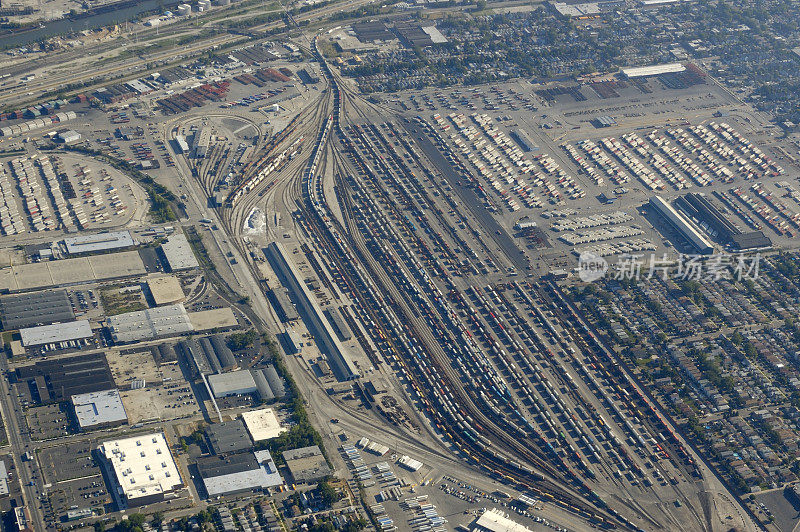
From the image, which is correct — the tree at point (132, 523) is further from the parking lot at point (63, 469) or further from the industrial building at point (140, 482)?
the parking lot at point (63, 469)

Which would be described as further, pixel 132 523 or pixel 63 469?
pixel 63 469

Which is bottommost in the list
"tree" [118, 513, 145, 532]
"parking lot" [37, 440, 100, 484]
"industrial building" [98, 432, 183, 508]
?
"tree" [118, 513, 145, 532]

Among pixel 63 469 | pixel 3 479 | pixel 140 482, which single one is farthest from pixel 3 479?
pixel 140 482

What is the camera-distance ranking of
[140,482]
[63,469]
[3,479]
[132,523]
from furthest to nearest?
[63,469]
[140,482]
[3,479]
[132,523]

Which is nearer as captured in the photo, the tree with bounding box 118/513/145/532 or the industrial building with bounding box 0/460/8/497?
the tree with bounding box 118/513/145/532

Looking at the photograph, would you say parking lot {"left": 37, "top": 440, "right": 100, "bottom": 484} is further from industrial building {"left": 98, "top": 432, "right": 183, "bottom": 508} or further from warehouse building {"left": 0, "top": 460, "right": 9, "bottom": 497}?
warehouse building {"left": 0, "top": 460, "right": 9, "bottom": 497}

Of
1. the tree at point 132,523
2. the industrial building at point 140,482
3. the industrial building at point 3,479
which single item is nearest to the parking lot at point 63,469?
the industrial building at point 140,482

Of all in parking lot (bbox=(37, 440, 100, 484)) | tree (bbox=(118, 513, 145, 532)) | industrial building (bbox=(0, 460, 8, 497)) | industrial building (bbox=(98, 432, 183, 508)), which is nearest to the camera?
tree (bbox=(118, 513, 145, 532))

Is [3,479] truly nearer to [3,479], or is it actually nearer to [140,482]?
[3,479]

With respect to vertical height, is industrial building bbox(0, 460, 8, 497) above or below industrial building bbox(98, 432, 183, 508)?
above

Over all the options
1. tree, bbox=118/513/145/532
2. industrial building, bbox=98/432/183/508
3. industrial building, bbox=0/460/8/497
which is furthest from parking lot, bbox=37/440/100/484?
tree, bbox=118/513/145/532

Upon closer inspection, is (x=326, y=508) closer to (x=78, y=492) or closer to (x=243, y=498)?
(x=243, y=498)
